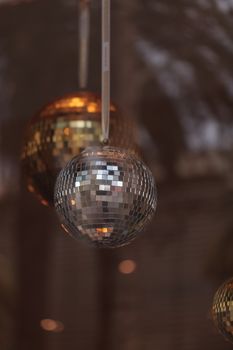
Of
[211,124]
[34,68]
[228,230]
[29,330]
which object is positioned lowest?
[29,330]

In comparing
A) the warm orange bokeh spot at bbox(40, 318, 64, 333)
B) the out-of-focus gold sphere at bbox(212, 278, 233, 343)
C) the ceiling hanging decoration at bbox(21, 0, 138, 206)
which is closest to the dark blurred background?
the warm orange bokeh spot at bbox(40, 318, 64, 333)

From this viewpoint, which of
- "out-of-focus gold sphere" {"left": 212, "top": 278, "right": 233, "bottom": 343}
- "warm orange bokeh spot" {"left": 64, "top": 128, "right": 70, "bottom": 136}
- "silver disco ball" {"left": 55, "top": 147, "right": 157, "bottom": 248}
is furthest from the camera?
"warm orange bokeh spot" {"left": 64, "top": 128, "right": 70, "bottom": 136}

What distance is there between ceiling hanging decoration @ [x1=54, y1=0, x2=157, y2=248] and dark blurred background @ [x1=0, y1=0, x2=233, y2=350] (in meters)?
2.52

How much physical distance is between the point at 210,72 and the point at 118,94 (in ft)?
1.51

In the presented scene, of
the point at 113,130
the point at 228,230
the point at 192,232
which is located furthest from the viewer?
the point at 192,232

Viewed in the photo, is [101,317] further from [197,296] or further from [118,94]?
[118,94]

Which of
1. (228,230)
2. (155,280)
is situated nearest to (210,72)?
(228,230)

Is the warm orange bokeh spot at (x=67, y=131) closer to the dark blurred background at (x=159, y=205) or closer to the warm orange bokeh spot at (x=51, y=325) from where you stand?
the dark blurred background at (x=159, y=205)

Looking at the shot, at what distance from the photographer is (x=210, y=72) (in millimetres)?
4277

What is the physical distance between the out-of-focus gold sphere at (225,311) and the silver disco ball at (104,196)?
331 mm

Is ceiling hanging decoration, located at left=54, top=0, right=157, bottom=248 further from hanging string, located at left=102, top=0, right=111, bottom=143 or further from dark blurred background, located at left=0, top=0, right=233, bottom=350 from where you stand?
dark blurred background, located at left=0, top=0, right=233, bottom=350

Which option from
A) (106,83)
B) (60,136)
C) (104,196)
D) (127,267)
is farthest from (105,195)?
(127,267)

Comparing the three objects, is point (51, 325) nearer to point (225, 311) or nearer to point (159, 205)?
→ point (159, 205)

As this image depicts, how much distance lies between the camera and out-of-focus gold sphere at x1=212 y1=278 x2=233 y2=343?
1.78 metres
